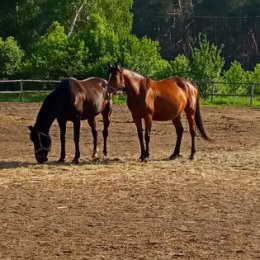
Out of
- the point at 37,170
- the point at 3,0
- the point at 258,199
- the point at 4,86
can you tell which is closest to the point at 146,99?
the point at 37,170

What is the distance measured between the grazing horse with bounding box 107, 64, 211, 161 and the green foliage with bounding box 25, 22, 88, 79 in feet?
75.2

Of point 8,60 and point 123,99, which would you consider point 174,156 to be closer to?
point 123,99

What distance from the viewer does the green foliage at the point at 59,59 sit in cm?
3653

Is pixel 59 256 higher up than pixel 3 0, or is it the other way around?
pixel 3 0

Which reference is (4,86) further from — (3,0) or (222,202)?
(222,202)

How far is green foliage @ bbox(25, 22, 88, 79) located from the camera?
3653 centimetres

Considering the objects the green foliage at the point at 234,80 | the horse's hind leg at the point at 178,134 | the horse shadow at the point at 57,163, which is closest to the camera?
the horse shadow at the point at 57,163

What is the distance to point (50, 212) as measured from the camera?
8180mm

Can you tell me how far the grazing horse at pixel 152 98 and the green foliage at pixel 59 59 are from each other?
75.2 ft

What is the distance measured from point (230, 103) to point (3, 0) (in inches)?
823

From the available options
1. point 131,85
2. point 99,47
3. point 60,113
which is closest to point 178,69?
point 99,47

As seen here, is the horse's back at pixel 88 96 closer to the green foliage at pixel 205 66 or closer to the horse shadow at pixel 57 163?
the horse shadow at pixel 57 163

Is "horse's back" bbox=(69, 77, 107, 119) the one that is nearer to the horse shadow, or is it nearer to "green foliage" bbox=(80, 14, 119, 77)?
the horse shadow

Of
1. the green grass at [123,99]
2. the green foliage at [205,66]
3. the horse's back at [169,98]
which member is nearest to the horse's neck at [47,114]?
the horse's back at [169,98]
